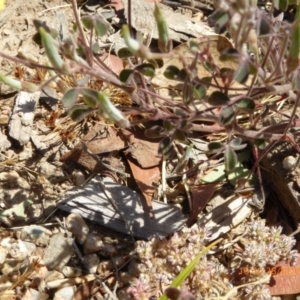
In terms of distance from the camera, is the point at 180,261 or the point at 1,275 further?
the point at 1,275

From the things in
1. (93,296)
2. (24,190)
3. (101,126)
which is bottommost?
(93,296)

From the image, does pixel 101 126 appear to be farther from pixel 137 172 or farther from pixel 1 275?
pixel 1 275

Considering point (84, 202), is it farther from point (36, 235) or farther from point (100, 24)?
point (100, 24)

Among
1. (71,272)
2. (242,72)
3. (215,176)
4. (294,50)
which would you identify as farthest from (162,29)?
(71,272)

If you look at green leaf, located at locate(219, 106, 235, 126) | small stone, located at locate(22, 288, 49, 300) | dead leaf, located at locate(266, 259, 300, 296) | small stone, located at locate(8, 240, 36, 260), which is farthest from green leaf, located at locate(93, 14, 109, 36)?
dead leaf, located at locate(266, 259, 300, 296)

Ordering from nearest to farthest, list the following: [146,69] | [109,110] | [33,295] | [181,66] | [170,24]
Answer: [109,110], [146,69], [33,295], [181,66], [170,24]

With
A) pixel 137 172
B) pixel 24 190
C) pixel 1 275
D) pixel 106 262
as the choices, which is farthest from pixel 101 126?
pixel 1 275

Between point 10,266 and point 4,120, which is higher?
point 4,120

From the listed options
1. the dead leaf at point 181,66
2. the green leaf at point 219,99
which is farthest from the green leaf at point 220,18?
the dead leaf at point 181,66
